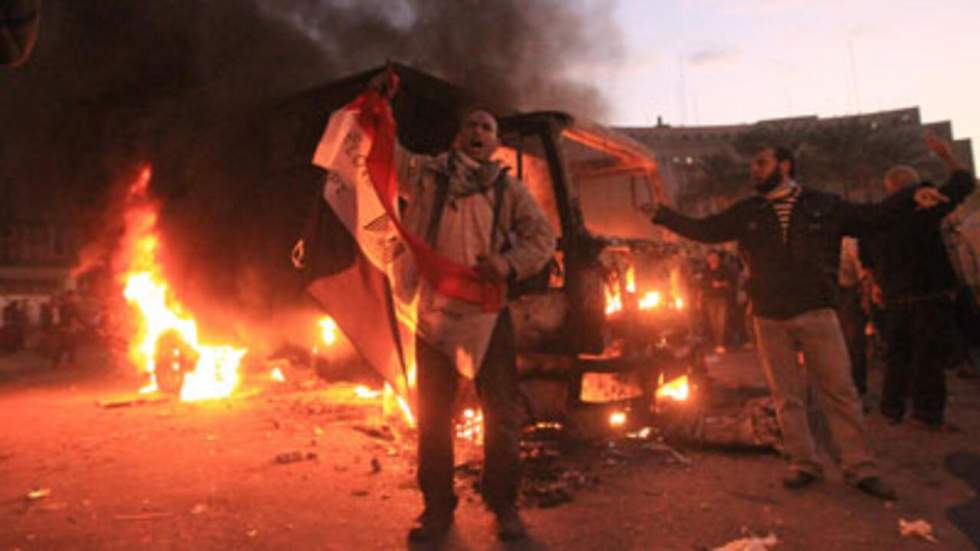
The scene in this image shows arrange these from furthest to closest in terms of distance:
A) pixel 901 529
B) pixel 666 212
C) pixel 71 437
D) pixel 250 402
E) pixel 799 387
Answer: pixel 250 402
pixel 71 437
pixel 666 212
pixel 799 387
pixel 901 529

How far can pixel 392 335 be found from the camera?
3305 mm

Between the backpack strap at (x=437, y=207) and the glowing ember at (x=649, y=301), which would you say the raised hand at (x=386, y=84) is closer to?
the backpack strap at (x=437, y=207)

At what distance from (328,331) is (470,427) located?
1434 millimetres

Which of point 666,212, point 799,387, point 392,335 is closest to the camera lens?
point 392,335

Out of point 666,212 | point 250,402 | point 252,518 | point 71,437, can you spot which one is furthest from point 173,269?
point 666,212

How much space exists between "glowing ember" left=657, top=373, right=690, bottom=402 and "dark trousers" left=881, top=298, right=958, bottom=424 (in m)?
1.65

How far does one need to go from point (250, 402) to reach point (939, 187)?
6805mm

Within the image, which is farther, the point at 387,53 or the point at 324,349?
the point at 387,53

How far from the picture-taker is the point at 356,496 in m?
3.74

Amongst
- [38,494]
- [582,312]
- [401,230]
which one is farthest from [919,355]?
[38,494]

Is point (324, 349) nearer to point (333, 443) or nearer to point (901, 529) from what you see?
point (333, 443)

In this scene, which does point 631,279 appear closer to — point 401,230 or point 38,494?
point 401,230

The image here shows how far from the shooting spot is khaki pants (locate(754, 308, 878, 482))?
3650 millimetres

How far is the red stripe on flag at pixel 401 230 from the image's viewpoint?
305 cm
